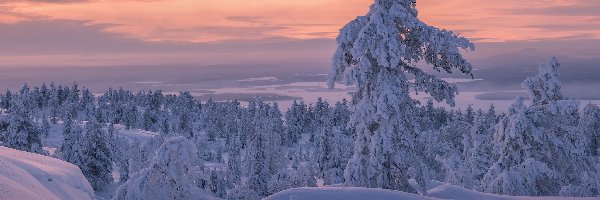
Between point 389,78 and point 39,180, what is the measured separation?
10.5 meters

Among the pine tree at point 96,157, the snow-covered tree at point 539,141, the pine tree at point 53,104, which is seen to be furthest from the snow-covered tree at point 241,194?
the pine tree at point 53,104

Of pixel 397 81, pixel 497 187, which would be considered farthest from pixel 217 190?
pixel 397 81

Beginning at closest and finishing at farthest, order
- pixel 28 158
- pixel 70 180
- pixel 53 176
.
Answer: pixel 53 176
pixel 70 180
pixel 28 158

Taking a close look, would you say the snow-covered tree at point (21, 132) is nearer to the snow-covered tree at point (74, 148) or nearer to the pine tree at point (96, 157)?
the snow-covered tree at point (74, 148)

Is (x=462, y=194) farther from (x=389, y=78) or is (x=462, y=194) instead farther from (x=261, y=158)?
(x=261, y=158)

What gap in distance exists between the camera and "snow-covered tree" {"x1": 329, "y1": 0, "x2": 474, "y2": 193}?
51.8ft

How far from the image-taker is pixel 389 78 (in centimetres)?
1634

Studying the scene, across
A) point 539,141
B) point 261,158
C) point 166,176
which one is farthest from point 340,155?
point 166,176

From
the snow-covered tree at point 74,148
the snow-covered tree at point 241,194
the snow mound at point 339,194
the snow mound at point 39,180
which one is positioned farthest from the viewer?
the snow-covered tree at point 74,148

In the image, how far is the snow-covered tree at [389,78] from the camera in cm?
1579

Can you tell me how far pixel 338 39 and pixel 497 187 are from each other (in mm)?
10351

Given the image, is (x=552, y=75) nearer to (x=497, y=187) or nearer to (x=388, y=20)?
(x=497, y=187)

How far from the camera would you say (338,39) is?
53.2ft

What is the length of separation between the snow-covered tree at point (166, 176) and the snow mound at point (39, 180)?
55.1 inches
